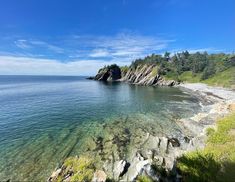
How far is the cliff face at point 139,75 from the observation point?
135 m

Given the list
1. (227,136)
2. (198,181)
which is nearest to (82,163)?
(198,181)

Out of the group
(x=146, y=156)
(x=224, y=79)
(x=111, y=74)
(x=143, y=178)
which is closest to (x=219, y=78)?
(x=224, y=79)

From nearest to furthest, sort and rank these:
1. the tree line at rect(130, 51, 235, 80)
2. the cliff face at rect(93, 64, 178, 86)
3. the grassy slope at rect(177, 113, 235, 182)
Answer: the grassy slope at rect(177, 113, 235, 182) < the tree line at rect(130, 51, 235, 80) < the cliff face at rect(93, 64, 178, 86)

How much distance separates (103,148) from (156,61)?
17136 cm

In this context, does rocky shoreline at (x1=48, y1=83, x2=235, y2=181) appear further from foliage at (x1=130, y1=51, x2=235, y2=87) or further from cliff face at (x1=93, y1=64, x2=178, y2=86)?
cliff face at (x1=93, y1=64, x2=178, y2=86)

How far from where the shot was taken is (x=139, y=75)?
156 m

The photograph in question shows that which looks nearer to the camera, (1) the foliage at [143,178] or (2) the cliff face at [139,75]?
(1) the foliage at [143,178]

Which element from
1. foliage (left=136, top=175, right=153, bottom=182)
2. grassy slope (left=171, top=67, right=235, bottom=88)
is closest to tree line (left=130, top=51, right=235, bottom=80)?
grassy slope (left=171, top=67, right=235, bottom=88)

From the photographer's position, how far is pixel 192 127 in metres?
29.5

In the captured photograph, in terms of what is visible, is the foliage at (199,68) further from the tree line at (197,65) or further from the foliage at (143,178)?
the foliage at (143,178)

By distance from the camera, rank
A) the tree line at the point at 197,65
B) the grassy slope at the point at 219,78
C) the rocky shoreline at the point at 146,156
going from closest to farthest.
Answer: the rocky shoreline at the point at 146,156 → the grassy slope at the point at 219,78 → the tree line at the point at 197,65

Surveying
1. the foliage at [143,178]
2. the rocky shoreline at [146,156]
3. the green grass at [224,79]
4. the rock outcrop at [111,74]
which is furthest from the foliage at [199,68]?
the foliage at [143,178]

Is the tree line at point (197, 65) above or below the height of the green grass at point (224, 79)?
above

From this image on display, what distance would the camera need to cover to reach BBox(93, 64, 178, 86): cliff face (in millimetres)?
135125
